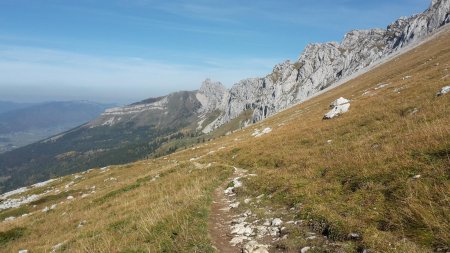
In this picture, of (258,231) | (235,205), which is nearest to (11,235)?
(235,205)

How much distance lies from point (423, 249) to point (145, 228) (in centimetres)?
975

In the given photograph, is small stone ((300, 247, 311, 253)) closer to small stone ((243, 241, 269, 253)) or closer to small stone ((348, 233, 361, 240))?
small stone ((243, 241, 269, 253))

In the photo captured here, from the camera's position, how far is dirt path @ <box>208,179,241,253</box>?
10841 mm

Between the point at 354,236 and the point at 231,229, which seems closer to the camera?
the point at 354,236

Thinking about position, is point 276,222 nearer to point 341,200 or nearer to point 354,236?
point 341,200

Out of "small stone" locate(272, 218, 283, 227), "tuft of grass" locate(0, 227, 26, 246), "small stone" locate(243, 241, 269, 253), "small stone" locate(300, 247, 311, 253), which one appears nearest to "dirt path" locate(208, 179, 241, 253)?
"small stone" locate(243, 241, 269, 253)

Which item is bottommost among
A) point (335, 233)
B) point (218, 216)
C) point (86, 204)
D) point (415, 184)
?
point (86, 204)

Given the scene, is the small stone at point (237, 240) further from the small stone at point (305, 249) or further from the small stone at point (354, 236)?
the small stone at point (354, 236)

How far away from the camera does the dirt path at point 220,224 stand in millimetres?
10841

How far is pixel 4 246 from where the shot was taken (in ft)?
69.1

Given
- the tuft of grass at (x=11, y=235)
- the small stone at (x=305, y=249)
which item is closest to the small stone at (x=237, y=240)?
the small stone at (x=305, y=249)

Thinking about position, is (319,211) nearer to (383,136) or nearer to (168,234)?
(168,234)

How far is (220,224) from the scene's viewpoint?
13312 mm

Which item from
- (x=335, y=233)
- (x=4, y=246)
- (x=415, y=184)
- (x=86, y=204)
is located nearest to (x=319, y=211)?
(x=335, y=233)
